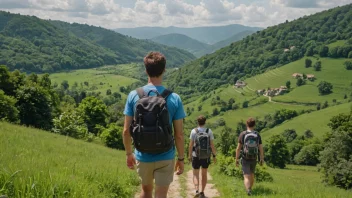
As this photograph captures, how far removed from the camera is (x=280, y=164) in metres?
67.7

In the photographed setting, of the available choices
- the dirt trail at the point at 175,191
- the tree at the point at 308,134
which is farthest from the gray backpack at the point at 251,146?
the tree at the point at 308,134

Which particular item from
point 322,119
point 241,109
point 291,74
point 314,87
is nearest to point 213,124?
point 241,109

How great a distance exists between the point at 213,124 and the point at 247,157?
111 metres

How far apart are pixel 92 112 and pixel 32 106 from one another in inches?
491

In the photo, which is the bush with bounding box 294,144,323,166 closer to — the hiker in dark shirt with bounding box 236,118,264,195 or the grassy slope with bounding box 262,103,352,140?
the grassy slope with bounding box 262,103,352,140

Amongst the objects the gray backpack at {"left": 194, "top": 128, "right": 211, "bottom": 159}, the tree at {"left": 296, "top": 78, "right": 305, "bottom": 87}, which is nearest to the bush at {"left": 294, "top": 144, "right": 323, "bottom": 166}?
the tree at {"left": 296, "top": 78, "right": 305, "bottom": 87}

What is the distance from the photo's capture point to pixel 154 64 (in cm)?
460

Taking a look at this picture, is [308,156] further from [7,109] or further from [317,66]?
[317,66]

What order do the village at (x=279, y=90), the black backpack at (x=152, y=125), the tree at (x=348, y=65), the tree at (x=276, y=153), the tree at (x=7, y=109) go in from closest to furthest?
the black backpack at (x=152, y=125), the tree at (x=7, y=109), the tree at (x=276, y=153), the village at (x=279, y=90), the tree at (x=348, y=65)

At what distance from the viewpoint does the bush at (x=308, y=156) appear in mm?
77125

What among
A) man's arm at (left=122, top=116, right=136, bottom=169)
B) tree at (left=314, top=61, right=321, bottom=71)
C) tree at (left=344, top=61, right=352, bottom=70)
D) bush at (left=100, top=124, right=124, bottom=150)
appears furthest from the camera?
tree at (left=314, top=61, right=321, bottom=71)

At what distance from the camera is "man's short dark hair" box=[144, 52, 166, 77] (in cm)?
459

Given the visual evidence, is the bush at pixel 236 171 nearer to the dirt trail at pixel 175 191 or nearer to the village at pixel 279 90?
the dirt trail at pixel 175 191

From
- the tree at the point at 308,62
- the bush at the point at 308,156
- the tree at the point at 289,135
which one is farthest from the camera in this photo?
the tree at the point at 308,62
